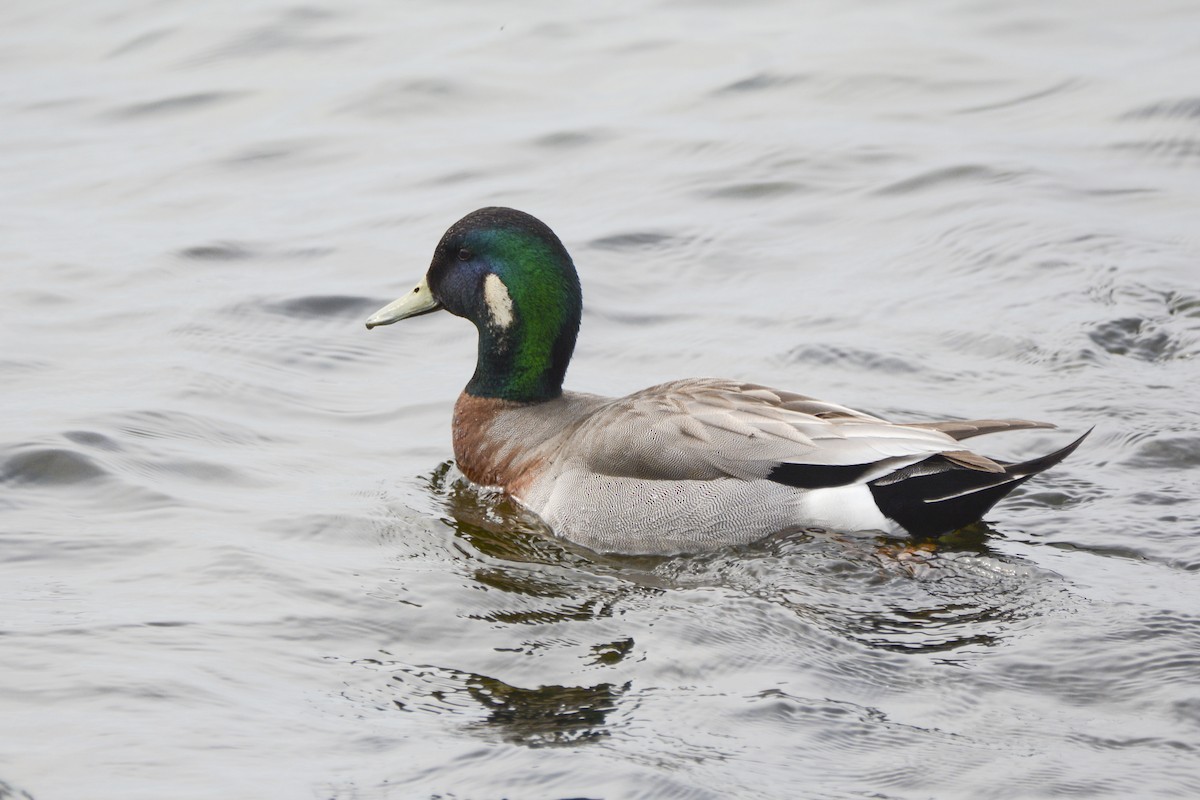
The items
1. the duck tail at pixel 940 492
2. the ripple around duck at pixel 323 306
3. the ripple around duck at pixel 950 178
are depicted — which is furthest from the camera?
the ripple around duck at pixel 950 178

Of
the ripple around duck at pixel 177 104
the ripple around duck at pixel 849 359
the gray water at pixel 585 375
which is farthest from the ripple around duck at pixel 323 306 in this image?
the ripple around duck at pixel 177 104

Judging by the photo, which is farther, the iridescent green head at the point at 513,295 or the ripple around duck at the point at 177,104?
the ripple around duck at the point at 177,104

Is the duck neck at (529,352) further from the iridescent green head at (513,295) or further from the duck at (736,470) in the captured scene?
the duck at (736,470)

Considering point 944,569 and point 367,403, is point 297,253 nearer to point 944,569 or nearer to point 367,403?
point 367,403

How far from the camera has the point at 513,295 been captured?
25.2ft

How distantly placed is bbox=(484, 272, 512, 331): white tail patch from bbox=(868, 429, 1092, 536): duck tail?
204 cm

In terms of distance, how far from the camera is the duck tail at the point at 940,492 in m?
6.40

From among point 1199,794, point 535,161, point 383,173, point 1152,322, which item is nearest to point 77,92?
point 383,173

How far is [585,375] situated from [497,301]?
133 centimetres

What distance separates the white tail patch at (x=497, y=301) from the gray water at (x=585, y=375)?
849 millimetres

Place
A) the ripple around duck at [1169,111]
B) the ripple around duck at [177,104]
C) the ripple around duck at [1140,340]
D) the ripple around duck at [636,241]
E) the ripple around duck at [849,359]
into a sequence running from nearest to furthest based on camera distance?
1. the ripple around duck at [1140,340]
2. the ripple around duck at [849,359]
3. the ripple around duck at [636,241]
4. the ripple around duck at [1169,111]
5. the ripple around duck at [177,104]

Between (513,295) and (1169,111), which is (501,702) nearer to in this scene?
(513,295)

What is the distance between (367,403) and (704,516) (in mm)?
2623

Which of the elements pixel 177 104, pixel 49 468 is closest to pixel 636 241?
pixel 49 468
